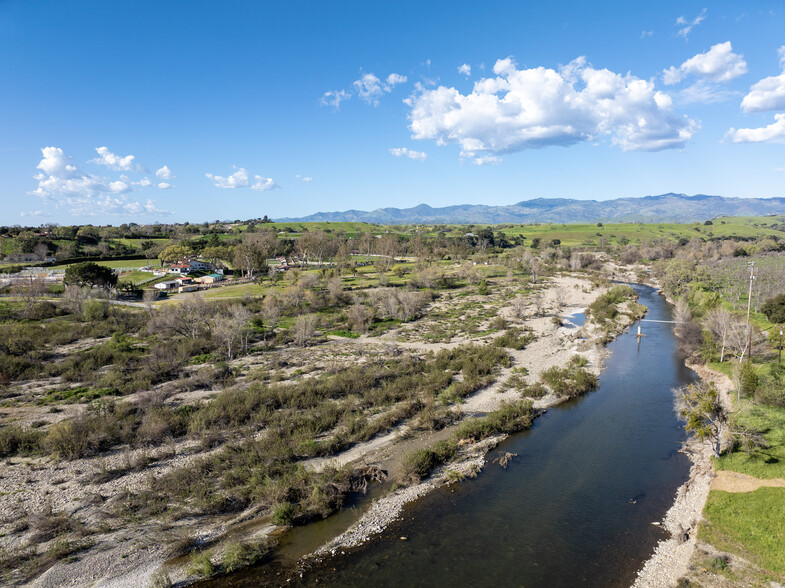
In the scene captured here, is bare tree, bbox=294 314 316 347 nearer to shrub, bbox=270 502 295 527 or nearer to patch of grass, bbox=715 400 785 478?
shrub, bbox=270 502 295 527

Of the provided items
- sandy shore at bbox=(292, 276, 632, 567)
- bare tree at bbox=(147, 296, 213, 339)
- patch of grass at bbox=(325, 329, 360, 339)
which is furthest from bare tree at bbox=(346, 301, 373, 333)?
bare tree at bbox=(147, 296, 213, 339)

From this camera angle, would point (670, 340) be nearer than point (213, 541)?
No

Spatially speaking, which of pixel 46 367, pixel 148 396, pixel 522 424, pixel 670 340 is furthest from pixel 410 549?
pixel 670 340

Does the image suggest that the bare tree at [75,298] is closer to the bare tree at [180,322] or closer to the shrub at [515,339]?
the bare tree at [180,322]

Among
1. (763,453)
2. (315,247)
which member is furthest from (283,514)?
(315,247)

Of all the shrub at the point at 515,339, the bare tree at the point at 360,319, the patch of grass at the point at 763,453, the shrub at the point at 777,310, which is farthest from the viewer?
the bare tree at the point at 360,319

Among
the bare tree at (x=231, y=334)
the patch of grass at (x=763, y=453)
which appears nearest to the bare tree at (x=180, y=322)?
the bare tree at (x=231, y=334)

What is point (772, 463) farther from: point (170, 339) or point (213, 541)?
point (170, 339)
